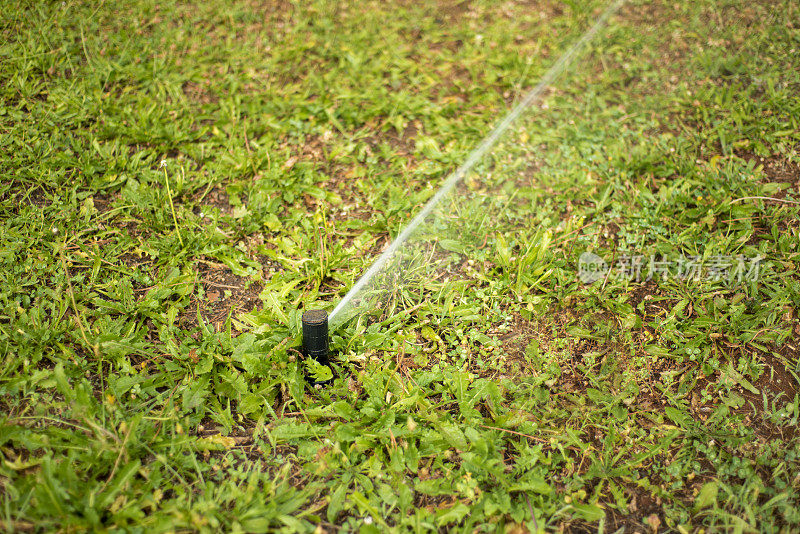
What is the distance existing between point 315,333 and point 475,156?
1923 mm

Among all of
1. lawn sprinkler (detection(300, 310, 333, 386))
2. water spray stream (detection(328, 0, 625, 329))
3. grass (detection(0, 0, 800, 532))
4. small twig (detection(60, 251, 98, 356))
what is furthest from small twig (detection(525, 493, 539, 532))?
small twig (detection(60, 251, 98, 356))

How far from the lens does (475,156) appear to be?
3625mm

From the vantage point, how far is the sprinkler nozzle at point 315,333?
227 cm

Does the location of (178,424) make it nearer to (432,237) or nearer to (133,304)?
(133,304)

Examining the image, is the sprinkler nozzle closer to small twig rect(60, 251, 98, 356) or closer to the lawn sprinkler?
the lawn sprinkler

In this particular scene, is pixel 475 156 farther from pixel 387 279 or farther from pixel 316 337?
pixel 316 337

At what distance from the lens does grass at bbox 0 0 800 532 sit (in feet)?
6.93

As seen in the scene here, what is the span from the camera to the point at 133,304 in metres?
2.63

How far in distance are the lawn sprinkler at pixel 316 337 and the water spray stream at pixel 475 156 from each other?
214 millimetres

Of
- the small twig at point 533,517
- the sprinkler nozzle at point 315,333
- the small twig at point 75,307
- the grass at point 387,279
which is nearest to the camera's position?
the small twig at point 533,517

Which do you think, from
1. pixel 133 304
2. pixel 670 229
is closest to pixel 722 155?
pixel 670 229

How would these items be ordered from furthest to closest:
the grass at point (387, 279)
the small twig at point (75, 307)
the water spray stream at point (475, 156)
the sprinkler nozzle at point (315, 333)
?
the water spray stream at point (475, 156) < the small twig at point (75, 307) < the sprinkler nozzle at point (315, 333) < the grass at point (387, 279)

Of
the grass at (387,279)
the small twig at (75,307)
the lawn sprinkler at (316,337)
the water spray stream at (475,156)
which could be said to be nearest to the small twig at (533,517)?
the grass at (387,279)

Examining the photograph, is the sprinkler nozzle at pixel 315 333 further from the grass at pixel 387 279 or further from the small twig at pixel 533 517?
the small twig at pixel 533 517
